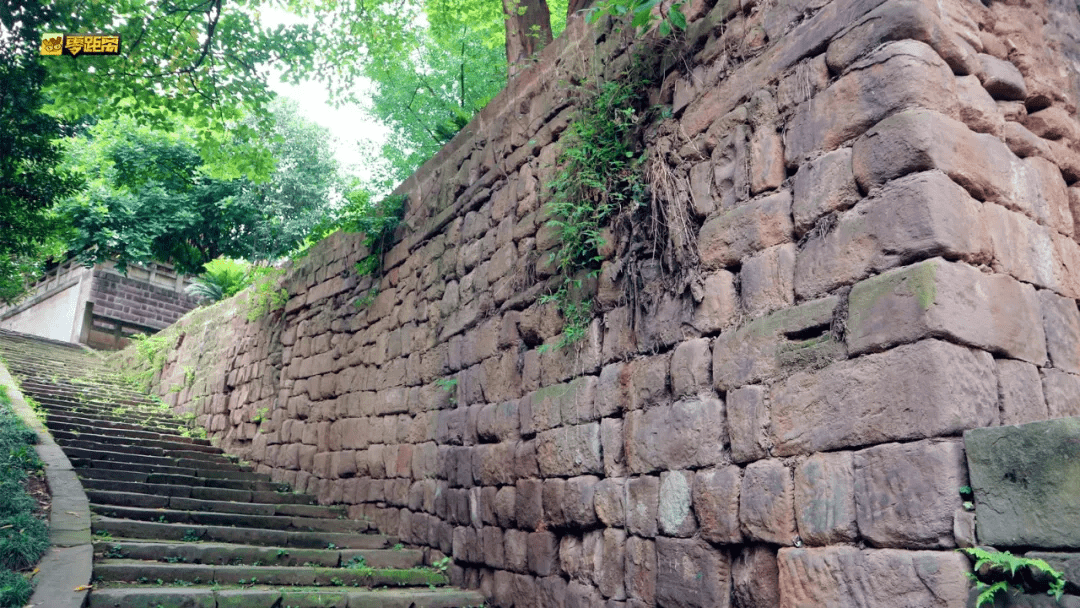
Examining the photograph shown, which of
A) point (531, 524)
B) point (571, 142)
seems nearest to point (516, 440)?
point (531, 524)

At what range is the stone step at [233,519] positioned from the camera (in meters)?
6.32

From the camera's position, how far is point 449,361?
6.71 meters

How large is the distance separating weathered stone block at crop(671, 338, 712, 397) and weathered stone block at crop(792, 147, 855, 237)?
753mm

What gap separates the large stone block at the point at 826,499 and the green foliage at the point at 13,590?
365 cm

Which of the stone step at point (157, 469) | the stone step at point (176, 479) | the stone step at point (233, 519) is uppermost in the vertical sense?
the stone step at point (157, 469)

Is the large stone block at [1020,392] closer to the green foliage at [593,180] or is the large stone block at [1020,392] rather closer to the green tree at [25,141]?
the green foliage at [593,180]

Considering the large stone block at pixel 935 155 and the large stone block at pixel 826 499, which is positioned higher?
the large stone block at pixel 935 155

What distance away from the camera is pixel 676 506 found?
4.01 m

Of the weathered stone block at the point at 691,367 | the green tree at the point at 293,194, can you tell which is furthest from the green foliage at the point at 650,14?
the green tree at the point at 293,194

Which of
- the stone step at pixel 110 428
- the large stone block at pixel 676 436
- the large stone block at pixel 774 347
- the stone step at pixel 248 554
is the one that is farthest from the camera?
the stone step at pixel 110 428

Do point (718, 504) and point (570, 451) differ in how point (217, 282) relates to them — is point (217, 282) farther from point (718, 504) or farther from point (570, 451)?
point (718, 504)

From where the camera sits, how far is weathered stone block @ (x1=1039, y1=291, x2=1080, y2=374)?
3.33 m

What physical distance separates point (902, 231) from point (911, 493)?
102 centimetres

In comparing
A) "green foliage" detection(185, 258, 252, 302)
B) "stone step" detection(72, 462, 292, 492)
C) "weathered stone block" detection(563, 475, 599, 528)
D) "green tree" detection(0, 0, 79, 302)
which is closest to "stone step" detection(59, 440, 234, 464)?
"stone step" detection(72, 462, 292, 492)
